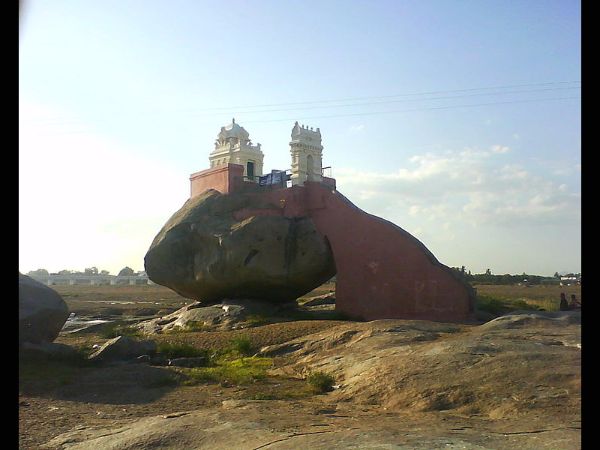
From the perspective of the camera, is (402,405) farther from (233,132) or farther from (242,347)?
(233,132)

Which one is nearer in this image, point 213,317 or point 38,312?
point 38,312

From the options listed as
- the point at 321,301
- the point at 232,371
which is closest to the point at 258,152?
the point at 321,301

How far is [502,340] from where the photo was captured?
30.5 ft

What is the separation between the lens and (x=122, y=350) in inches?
458

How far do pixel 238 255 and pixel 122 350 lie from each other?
592 cm

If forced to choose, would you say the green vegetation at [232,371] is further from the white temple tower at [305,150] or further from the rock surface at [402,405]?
the white temple tower at [305,150]

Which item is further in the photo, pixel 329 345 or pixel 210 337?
pixel 210 337

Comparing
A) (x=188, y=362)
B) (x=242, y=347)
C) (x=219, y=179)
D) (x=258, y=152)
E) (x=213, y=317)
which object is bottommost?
(x=188, y=362)

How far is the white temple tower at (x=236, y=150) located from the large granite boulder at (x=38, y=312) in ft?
95.1

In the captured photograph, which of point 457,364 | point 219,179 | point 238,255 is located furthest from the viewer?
point 219,179

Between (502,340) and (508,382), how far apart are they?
2203 mm
